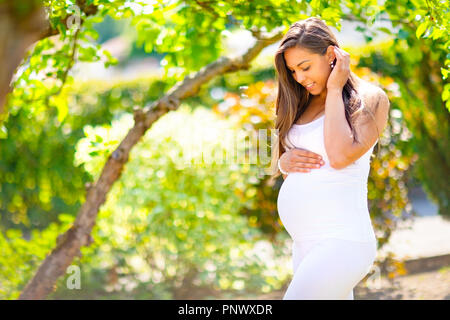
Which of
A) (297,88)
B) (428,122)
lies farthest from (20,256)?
(428,122)

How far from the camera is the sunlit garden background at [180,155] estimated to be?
3.50 meters

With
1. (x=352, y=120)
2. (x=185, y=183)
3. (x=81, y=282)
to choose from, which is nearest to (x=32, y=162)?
(x=81, y=282)

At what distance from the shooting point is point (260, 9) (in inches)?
117

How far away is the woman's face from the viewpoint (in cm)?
236

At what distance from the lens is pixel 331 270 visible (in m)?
2.08

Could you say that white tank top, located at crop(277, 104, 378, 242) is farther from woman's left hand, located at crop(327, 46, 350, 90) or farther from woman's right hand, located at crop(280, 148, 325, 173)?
woman's left hand, located at crop(327, 46, 350, 90)

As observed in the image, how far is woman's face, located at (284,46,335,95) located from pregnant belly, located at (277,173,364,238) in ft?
1.29

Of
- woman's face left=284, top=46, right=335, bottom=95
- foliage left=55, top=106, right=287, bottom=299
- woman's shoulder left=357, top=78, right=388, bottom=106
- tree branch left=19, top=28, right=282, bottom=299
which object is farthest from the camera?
foliage left=55, top=106, right=287, bottom=299

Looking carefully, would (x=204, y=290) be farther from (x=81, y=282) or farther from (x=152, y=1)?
(x=152, y=1)

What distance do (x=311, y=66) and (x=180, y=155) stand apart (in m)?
2.81

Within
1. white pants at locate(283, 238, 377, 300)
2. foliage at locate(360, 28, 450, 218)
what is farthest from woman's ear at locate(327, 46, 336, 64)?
foliage at locate(360, 28, 450, 218)

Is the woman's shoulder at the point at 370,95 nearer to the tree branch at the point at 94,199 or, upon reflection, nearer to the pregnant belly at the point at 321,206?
the pregnant belly at the point at 321,206

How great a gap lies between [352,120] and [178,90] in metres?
1.74

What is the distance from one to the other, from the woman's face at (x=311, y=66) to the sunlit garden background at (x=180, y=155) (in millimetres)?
480
